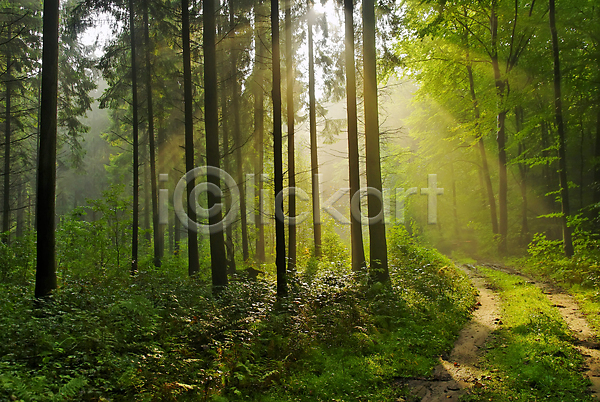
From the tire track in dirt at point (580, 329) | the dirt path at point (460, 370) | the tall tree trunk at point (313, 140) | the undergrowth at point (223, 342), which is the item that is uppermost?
the tall tree trunk at point (313, 140)

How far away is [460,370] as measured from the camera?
550cm

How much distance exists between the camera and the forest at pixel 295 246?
4.92 m

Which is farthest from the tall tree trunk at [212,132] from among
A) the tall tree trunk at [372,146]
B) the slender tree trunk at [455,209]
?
the slender tree trunk at [455,209]

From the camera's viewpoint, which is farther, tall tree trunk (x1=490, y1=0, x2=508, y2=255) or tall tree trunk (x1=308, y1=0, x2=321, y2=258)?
tall tree trunk (x1=490, y1=0, x2=508, y2=255)

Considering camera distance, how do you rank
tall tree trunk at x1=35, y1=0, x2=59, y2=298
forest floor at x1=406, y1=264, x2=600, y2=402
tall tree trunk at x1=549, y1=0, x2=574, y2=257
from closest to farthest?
1. forest floor at x1=406, y1=264, x2=600, y2=402
2. tall tree trunk at x1=35, y1=0, x2=59, y2=298
3. tall tree trunk at x1=549, y1=0, x2=574, y2=257

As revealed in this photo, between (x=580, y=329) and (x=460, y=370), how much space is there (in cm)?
346

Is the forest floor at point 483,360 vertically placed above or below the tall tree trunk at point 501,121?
below

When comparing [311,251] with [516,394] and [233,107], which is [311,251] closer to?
[233,107]

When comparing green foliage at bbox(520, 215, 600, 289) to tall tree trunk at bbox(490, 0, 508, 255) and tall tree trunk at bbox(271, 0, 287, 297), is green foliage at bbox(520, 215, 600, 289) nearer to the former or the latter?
tall tree trunk at bbox(490, 0, 508, 255)

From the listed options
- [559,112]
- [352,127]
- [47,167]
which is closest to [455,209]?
[559,112]

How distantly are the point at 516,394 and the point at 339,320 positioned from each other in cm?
326

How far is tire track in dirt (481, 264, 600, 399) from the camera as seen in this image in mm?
4914

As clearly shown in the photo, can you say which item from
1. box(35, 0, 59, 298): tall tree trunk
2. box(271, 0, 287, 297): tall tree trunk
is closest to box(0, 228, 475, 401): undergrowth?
box(271, 0, 287, 297): tall tree trunk

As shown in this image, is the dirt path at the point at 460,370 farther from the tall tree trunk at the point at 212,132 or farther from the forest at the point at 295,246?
the tall tree trunk at the point at 212,132
